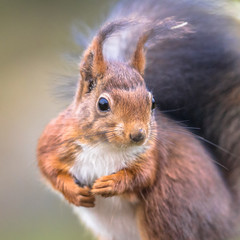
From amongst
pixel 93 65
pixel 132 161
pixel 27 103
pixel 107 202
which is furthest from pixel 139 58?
pixel 27 103

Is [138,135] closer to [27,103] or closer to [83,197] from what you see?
[83,197]

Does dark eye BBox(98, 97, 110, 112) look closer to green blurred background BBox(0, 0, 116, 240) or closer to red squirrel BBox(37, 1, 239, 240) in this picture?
red squirrel BBox(37, 1, 239, 240)

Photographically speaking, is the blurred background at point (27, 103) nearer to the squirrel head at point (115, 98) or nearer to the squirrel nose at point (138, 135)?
the squirrel head at point (115, 98)

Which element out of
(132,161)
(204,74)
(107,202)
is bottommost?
(107,202)

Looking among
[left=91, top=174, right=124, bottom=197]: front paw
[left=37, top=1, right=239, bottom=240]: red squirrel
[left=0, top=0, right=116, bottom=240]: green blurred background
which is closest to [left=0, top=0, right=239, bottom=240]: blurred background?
[left=0, top=0, right=116, bottom=240]: green blurred background

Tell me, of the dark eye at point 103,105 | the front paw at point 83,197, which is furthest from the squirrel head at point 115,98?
the front paw at point 83,197

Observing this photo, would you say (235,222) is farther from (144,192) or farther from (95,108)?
(95,108)

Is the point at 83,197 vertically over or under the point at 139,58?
under
